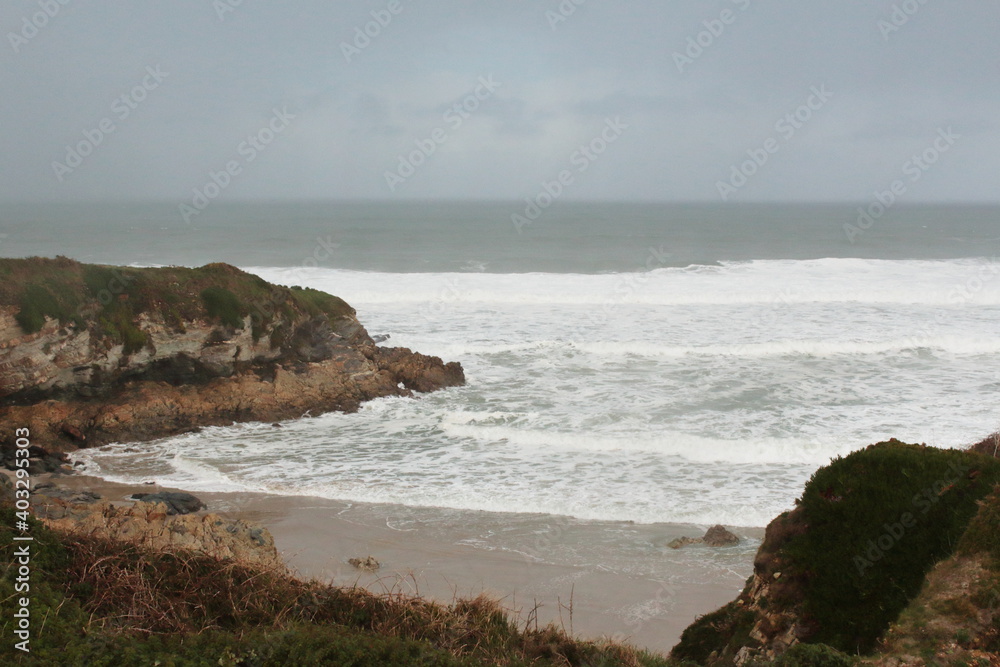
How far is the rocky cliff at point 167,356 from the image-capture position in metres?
17.4

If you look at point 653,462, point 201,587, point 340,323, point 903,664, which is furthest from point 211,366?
point 903,664

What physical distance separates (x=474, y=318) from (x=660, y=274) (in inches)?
750

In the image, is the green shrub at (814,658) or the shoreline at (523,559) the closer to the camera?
the green shrub at (814,658)

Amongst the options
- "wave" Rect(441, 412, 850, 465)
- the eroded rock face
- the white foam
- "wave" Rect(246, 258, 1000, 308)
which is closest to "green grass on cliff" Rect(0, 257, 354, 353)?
the white foam

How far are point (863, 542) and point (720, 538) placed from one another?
5.46 m

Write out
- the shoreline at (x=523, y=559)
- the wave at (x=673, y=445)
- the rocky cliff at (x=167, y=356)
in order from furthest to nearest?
the rocky cliff at (x=167, y=356)
the wave at (x=673, y=445)
the shoreline at (x=523, y=559)

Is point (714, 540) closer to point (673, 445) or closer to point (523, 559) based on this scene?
point (523, 559)

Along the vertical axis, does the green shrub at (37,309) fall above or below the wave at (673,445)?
above

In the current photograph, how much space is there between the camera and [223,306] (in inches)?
817

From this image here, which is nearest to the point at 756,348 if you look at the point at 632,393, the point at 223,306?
the point at 632,393

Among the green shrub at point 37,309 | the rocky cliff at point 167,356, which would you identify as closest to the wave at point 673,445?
the rocky cliff at point 167,356

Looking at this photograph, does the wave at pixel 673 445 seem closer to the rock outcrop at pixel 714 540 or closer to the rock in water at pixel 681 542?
the rock outcrop at pixel 714 540

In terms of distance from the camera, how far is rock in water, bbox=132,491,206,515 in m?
12.9

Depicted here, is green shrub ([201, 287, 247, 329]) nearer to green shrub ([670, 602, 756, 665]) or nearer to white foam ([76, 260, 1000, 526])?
white foam ([76, 260, 1000, 526])
